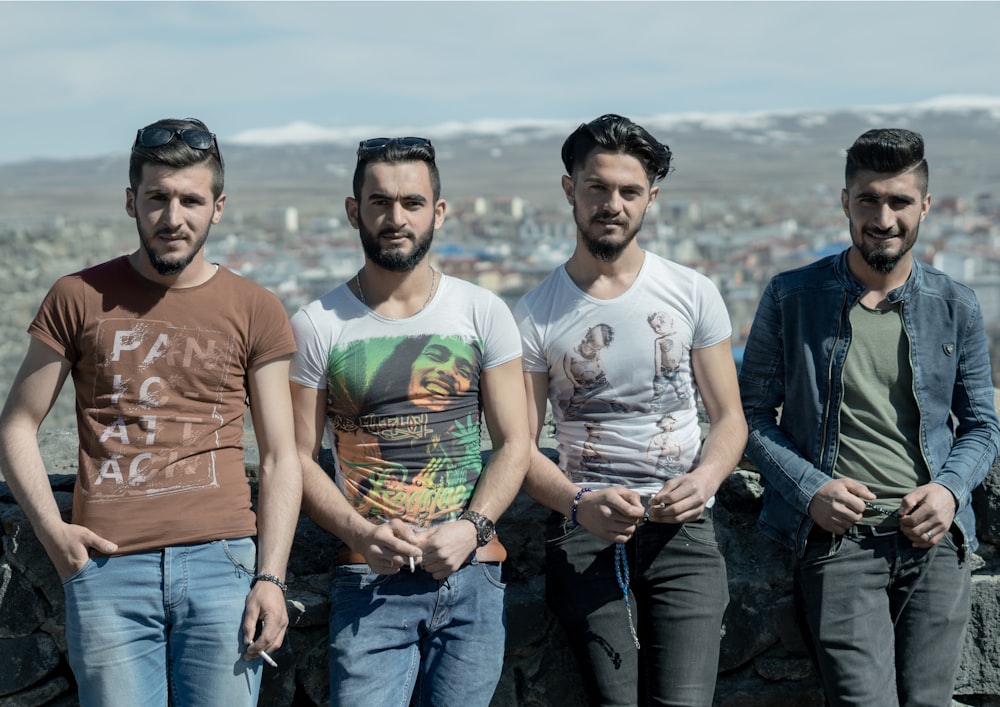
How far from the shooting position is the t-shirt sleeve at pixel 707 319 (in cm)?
300

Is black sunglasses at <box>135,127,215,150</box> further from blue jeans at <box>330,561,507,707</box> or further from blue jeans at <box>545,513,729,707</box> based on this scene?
blue jeans at <box>545,513,729,707</box>

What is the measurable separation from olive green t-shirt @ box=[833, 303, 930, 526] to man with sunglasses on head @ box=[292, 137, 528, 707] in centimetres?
94

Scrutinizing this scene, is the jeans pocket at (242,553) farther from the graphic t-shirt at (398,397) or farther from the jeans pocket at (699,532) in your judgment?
the jeans pocket at (699,532)

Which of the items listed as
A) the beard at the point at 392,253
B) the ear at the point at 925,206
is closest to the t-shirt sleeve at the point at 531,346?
the beard at the point at 392,253

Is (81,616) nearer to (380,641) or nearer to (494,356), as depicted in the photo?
(380,641)

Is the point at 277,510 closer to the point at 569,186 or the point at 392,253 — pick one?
the point at 392,253

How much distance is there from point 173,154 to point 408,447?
38.4 inches

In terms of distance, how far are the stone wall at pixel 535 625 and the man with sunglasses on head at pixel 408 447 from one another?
0.95 ft

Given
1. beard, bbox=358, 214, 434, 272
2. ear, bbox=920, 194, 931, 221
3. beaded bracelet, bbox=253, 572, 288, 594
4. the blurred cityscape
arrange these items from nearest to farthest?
beaded bracelet, bbox=253, 572, 288, 594, beard, bbox=358, 214, 434, 272, ear, bbox=920, 194, 931, 221, the blurred cityscape

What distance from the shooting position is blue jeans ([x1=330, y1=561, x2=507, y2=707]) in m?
2.63

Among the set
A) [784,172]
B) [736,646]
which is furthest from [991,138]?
[736,646]

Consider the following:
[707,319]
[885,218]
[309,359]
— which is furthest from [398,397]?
[885,218]

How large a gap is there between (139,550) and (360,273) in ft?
3.12

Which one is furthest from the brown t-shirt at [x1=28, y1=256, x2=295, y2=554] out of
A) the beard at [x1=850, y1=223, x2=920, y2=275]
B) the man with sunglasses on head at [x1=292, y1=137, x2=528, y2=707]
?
the beard at [x1=850, y1=223, x2=920, y2=275]
